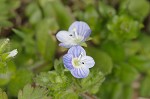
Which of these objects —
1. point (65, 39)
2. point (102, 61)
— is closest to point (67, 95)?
point (65, 39)

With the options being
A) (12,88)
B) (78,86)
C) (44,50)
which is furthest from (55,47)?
(78,86)

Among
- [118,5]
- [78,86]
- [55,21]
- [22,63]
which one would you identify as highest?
[118,5]

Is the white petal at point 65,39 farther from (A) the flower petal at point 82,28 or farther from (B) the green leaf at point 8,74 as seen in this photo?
(B) the green leaf at point 8,74

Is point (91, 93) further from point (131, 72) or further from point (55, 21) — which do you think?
point (55, 21)

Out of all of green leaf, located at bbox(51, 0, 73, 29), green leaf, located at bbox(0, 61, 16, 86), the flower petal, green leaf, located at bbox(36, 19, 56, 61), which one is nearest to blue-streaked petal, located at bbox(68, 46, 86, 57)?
the flower petal

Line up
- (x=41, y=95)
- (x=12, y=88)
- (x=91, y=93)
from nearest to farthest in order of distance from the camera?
(x=41, y=95) → (x=91, y=93) → (x=12, y=88)

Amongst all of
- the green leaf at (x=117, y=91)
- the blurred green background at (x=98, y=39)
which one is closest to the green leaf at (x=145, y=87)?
the blurred green background at (x=98, y=39)

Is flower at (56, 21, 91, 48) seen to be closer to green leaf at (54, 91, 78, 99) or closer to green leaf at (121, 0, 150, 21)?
green leaf at (54, 91, 78, 99)
